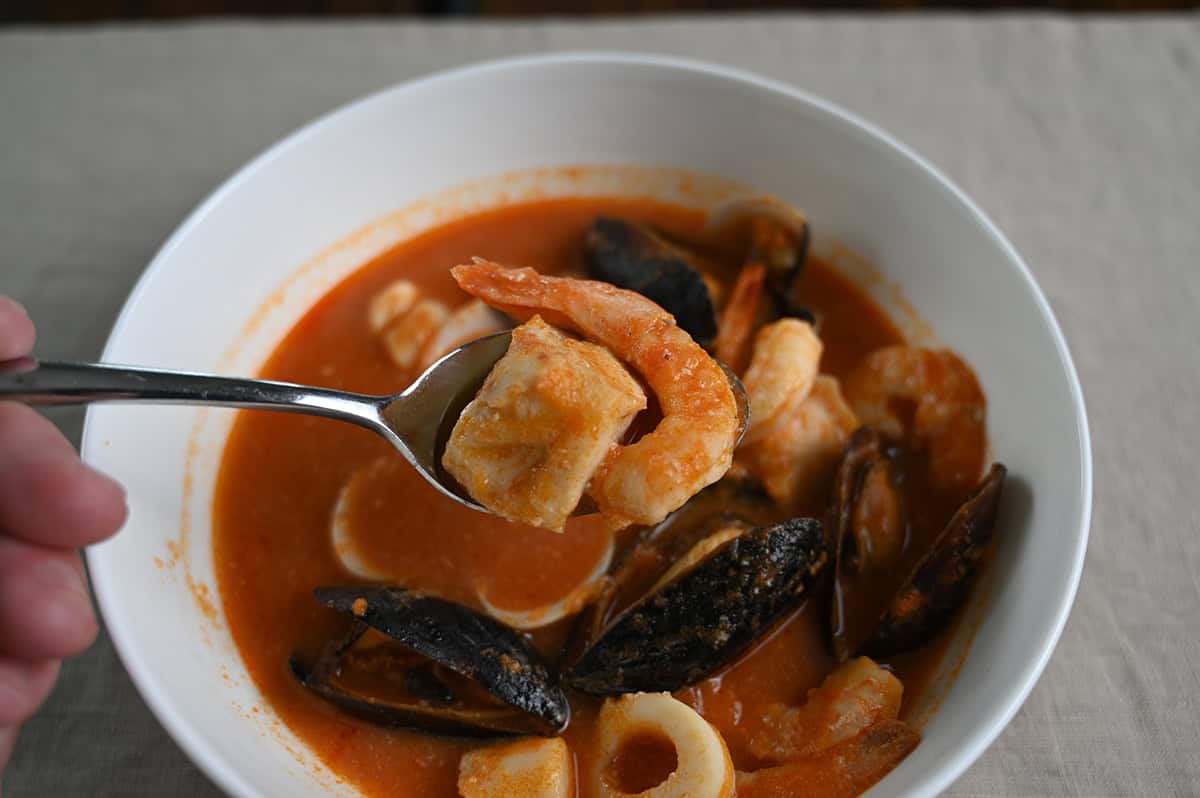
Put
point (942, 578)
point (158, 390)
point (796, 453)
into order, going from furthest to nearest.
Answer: point (796, 453) < point (942, 578) < point (158, 390)

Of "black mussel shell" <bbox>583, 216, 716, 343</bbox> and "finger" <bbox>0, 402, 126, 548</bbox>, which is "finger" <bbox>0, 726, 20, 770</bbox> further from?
"black mussel shell" <bbox>583, 216, 716, 343</bbox>

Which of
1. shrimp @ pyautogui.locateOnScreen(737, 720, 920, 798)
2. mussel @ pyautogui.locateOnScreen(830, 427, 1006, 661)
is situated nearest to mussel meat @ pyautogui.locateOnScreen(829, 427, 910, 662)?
mussel @ pyautogui.locateOnScreen(830, 427, 1006, 661)

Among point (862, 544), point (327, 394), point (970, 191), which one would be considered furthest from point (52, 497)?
point (970, 191)

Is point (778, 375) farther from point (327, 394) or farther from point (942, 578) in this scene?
point (327, 394)

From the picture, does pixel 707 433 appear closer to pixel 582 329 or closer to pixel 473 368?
pixel 582 329

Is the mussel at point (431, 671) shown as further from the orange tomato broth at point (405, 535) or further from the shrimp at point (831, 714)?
the shrimp at point (831, 714)

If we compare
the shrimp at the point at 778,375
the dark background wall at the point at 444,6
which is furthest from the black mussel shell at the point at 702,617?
the dark background wall at the point at 444,6
